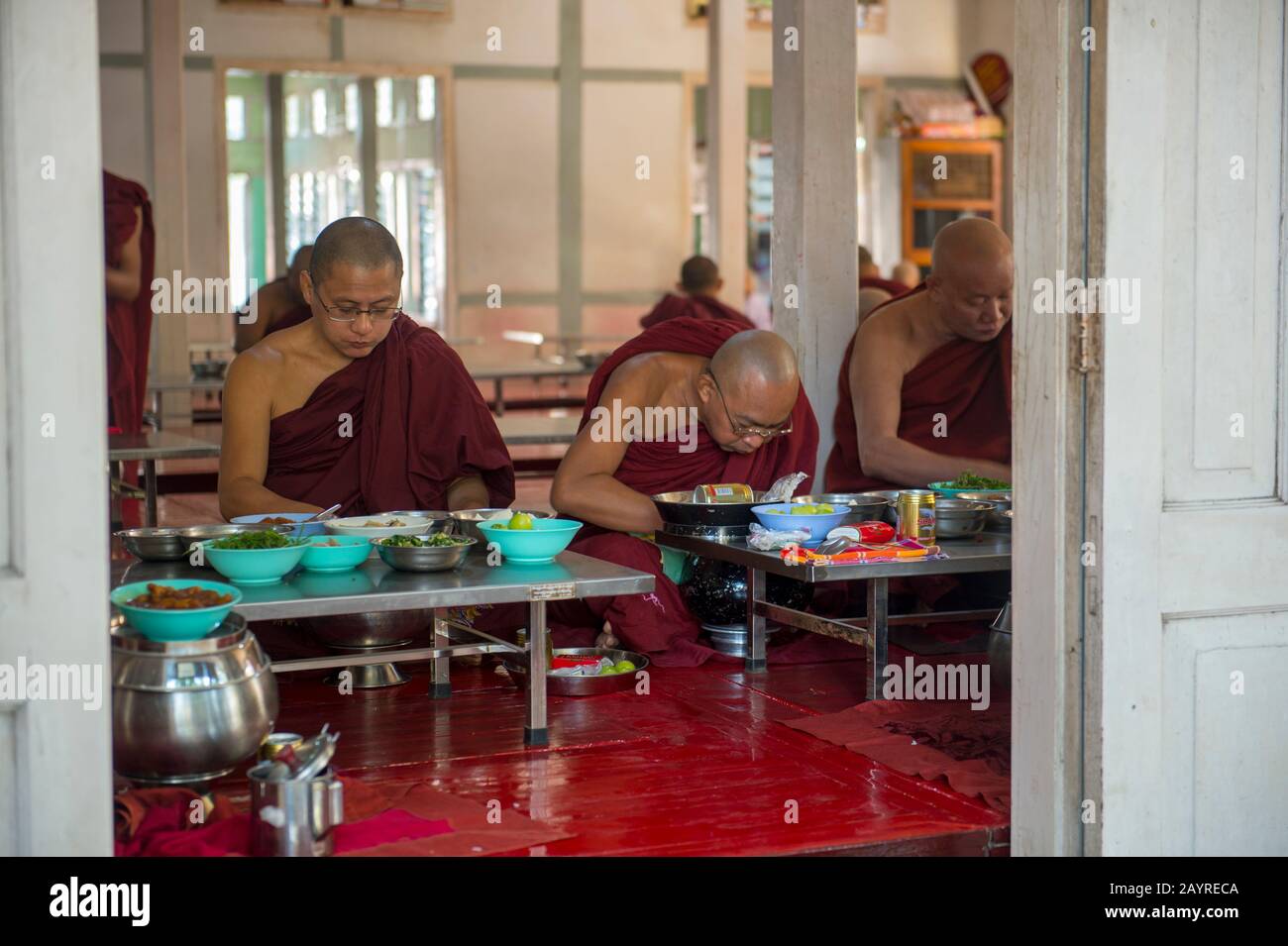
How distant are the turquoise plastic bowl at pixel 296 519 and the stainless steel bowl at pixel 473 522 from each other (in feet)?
1.11

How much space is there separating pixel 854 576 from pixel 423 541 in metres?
1.04

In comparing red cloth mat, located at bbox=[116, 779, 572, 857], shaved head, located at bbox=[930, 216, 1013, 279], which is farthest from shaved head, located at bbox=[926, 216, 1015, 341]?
red cloth mat, located at bbox=[116, 779, 572, 857]

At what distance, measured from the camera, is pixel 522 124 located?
1399 cm

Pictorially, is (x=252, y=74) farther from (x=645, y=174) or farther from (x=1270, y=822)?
(x=1270, y=822)

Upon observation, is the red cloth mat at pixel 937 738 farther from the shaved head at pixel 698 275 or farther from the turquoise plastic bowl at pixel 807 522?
the shaved head at pixel 698 275

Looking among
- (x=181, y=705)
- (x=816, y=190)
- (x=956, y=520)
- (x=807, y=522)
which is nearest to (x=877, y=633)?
(x=807, y=522)

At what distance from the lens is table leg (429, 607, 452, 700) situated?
4.03 metres

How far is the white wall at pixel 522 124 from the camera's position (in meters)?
13.0

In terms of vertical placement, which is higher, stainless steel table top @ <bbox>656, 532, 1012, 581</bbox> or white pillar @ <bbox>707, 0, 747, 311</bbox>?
white pillar @ <bbox>707, 0, 747, 311</bbox>

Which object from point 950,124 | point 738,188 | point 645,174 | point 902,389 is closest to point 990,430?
point 902,389

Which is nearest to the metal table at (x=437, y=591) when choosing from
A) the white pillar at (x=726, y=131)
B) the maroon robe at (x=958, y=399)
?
the maroon robe at (x=958, y=399)

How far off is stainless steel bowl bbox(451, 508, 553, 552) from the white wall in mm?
9669

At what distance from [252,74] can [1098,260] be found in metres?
13.4

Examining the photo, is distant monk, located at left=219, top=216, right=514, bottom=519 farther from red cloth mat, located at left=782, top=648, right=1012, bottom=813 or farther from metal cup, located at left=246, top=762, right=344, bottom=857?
metal cup, located at left=246, top=762, right=344, bottom=857
